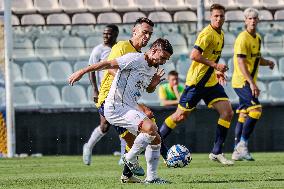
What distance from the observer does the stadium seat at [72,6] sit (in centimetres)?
1966

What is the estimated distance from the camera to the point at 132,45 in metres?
9.15

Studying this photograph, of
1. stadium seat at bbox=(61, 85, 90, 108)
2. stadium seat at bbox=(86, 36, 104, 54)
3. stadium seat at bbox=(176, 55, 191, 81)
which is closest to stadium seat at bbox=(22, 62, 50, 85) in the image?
stadium seat at bbox=(61, 85, 90, 108)

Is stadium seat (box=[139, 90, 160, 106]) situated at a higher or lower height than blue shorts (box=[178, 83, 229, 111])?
lower

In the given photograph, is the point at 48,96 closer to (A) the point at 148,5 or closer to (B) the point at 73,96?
(B) the point at 73,96

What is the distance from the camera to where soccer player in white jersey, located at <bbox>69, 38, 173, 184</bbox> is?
27.2 ft

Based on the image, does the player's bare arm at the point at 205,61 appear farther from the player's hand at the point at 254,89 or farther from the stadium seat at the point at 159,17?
the stadium seat at the point at 159,17

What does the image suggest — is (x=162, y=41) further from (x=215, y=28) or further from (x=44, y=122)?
(x=44, y=122)

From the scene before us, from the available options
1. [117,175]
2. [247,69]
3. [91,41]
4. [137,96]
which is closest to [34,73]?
[91,41]

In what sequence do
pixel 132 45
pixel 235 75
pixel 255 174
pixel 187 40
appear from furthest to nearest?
pixel 187 40, pixel 235 75, pixel 255 174, pixel 132 45

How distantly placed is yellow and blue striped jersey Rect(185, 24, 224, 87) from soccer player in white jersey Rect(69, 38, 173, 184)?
337cm

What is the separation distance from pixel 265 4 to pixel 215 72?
785 centimetres

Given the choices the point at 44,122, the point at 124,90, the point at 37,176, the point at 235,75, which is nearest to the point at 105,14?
the point at 44,122

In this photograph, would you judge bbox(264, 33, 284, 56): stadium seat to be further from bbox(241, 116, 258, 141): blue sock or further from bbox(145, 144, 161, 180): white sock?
bbox(145, 144, 161, 180): white sock

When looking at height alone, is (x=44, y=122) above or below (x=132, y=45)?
below
